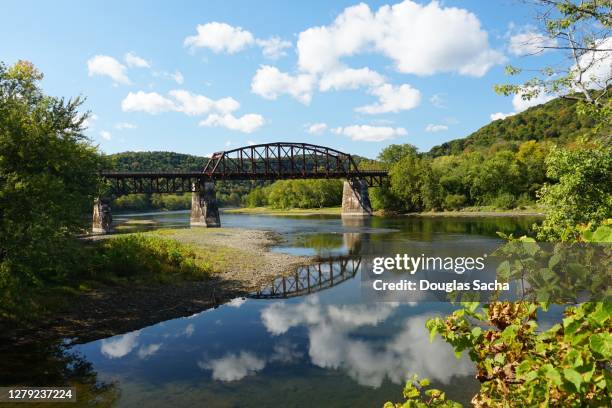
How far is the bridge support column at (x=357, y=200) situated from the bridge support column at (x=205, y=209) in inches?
1695

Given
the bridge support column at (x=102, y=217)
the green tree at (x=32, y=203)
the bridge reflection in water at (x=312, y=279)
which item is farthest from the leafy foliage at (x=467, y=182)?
the green tree at (x=32, y=203)

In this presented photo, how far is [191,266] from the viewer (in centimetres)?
2917

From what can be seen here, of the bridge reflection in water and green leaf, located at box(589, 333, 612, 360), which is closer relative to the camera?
green leaf, located at box(589, 333, 612, 360)

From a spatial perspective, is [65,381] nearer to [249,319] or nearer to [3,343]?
[3,343]

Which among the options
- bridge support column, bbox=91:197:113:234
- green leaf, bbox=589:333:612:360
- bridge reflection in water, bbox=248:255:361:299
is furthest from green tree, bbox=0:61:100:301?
bridge support column, bbox=91:197:113:234

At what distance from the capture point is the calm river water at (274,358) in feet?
40.6

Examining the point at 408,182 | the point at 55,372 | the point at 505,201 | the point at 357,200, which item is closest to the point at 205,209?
the point at 357,200

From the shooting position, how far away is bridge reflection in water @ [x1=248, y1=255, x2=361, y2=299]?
83.8ft

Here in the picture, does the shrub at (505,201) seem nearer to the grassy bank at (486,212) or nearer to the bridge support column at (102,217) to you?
the grassy bank at (486,212)

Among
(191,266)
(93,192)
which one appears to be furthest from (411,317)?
(93,192)

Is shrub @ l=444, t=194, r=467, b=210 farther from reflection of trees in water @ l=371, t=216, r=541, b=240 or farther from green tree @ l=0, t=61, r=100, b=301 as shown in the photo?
green tree @ l=0, t=61, r=100, b=301

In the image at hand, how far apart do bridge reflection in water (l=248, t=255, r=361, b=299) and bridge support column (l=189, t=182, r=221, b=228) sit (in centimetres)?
5371

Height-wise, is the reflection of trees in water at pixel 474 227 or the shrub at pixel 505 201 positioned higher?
the shrub at pixel 505 201

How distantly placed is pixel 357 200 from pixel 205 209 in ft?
158
